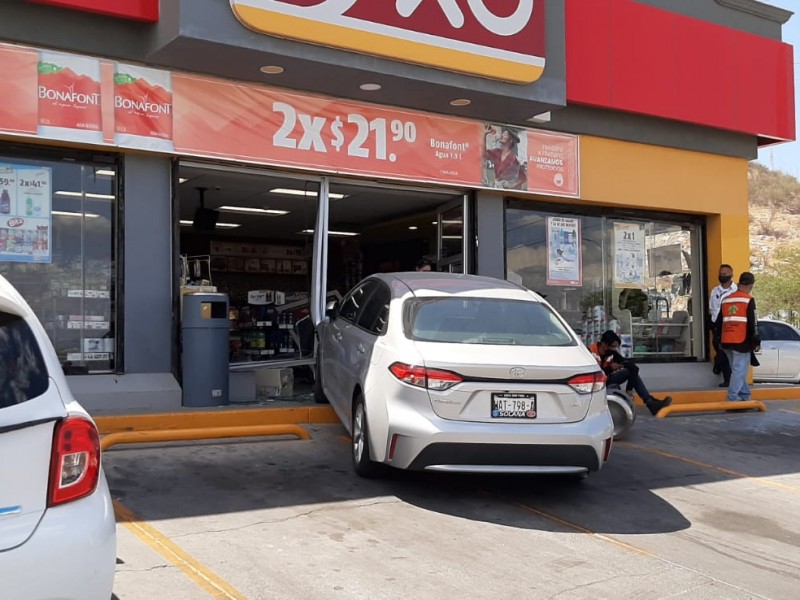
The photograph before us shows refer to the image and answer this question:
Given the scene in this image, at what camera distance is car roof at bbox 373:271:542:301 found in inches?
285

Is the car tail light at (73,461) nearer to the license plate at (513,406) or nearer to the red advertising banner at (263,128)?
the license plate at (513,406)

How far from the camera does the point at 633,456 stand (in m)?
8.45

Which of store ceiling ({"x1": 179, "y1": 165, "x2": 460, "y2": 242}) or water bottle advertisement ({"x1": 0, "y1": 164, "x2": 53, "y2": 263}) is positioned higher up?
store ceiling ({"x1": 179, "y1": 165, "x2": 460, "y2": 242})

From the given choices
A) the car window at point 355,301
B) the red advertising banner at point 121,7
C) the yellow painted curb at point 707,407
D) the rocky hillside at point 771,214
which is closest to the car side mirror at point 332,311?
the car window at point 355,301

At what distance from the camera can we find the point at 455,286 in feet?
24.4

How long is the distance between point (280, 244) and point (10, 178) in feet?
37.0

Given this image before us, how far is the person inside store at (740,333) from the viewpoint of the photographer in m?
12.1

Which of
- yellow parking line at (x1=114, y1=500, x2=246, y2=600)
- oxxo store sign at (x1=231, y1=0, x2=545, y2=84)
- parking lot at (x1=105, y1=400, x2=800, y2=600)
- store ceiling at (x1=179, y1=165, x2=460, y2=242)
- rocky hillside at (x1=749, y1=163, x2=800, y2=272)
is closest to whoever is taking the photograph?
yellow parking line at (x1=114, y1=500, x2=246, y2=600)

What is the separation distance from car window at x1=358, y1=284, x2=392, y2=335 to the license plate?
130 cm

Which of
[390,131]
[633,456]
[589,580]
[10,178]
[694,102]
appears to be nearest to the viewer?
[589,580]

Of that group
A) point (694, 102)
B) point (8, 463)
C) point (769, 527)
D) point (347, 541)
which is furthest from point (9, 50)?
point (694, 102)

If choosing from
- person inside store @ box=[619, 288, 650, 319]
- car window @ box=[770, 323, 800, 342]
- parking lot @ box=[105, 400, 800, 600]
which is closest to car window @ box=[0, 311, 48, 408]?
parking lot @ box=[105, 400, 800, 600]

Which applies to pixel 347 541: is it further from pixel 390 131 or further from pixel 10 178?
pixel 390 131

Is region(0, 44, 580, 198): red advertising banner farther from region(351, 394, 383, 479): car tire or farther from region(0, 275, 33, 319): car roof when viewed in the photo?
region(0, 275, 33, 319): car roof
